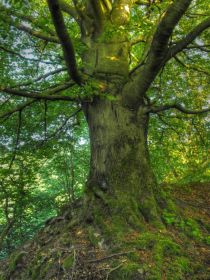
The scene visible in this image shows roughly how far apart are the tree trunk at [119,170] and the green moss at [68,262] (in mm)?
743

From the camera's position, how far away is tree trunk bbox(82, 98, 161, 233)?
4.35m

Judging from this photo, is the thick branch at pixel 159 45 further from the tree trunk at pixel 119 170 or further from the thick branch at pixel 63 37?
the thick branch at pixel 63 37

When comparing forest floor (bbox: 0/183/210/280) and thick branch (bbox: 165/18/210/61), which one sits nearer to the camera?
forest floor (bbox: 0/183/210/280)

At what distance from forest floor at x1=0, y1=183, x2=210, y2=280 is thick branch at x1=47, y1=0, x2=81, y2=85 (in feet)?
7.66

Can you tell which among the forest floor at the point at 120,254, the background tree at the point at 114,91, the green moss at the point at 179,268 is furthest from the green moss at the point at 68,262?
the green moss at the point at 179,268

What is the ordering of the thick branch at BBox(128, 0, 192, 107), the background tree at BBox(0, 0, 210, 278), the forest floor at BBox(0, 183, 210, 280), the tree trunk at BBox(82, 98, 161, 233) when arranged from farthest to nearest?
1. the tree trunk at BBox(82, 98, 161, 233)
2. the background tree at BBox(0, 0, 210, 278)
3. the thick branch at BBox(128, 0, 192, 107)
4. the forest floor at BBox(0, 183, 210, 280)

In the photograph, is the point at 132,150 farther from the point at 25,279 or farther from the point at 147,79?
the point at 25,279

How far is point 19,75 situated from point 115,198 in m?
6.14

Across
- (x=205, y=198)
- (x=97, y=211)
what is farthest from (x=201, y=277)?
(x=205, y=198)

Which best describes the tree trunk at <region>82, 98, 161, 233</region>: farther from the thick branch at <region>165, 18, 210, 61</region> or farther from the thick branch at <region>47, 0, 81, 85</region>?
the thick branch at <region>165, 18, 210, 61</region>

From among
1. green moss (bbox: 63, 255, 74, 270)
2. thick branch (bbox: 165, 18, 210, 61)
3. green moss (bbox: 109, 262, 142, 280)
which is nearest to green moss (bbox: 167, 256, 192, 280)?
green moss (bbox: 109, 262, 142, 280)

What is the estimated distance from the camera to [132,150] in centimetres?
481

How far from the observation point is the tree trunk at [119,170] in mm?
4348

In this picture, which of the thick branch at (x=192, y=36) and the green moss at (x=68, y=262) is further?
the thick branch at (x=192, y=36)
